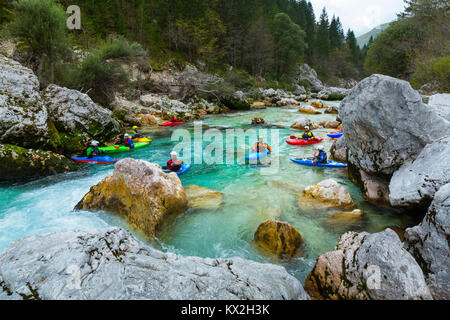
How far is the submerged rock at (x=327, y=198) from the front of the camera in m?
6.36

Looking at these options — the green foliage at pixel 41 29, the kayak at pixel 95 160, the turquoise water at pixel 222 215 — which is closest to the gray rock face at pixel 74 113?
the kayak at pixel 95 160

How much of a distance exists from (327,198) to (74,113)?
1120cm

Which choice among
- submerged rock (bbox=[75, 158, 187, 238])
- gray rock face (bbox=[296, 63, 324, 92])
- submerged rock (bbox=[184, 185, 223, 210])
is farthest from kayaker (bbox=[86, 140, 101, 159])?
gray rock face (bbox=[296, 63, 324, 92])

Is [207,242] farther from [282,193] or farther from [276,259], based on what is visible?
[282,193]

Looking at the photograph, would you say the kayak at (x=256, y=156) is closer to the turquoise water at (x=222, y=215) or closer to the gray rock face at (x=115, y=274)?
the turquoise water at (x=222, y=215)

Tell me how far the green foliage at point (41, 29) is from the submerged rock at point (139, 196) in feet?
38.9

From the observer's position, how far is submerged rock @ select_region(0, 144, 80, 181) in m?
7.83

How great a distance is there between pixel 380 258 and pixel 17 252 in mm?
4311

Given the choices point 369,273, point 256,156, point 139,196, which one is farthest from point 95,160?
point 369,273

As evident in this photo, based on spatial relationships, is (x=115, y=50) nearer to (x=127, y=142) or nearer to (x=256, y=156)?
(x=127, y=142)

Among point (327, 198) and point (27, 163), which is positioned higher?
point (27, 163)

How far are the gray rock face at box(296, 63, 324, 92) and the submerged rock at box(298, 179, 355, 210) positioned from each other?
51.7 m

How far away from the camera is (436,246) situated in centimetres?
339
